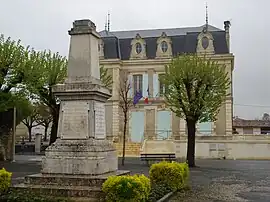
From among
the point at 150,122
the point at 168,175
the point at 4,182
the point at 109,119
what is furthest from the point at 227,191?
the point at 109,119

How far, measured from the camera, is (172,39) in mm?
42844

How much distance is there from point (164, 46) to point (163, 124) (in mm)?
7874

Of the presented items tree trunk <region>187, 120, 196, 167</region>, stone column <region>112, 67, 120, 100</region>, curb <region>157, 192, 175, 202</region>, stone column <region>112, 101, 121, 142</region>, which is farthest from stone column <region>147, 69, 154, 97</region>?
curb <region>157, 192, 175, 202</region>

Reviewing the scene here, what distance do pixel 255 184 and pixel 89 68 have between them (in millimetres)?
7882

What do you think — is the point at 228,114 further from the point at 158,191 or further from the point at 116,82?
the point at 158,191

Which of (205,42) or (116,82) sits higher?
(205,42)

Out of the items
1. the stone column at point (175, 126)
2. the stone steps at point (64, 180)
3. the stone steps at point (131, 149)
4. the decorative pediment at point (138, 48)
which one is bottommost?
the stone steps at point (131, 149)

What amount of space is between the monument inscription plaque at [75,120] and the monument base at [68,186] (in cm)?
107

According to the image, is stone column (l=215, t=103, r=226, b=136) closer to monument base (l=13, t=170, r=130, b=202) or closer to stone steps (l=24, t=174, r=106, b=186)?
monument base (l=13, t=170, r=130, b=202)

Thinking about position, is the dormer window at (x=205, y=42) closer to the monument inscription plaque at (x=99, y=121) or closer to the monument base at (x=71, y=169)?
the monument inscription plaque at (x=99, y=121)

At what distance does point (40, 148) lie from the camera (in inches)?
1613

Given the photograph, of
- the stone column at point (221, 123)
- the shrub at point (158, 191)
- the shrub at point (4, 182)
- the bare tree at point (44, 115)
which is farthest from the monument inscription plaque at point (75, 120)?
the bare tree at point (44, 115)

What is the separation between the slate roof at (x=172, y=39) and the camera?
4119 centimetres

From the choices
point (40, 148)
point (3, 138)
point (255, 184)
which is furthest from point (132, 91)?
point (255, 184)
